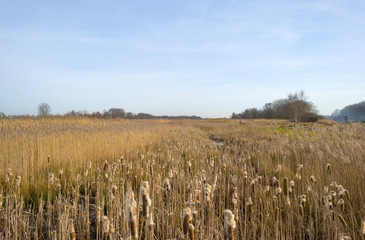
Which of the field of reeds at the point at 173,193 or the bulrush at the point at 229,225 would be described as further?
the field of reeds at the point at 173,193

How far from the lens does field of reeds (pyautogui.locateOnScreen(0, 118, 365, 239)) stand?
7.09ft

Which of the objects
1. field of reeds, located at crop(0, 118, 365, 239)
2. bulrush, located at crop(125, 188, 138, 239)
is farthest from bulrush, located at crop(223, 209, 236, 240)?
bulrush, located at crop(125, 188, 138, 239)

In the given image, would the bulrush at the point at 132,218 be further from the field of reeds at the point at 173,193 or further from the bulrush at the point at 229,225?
the bulrush at the point at 229,225

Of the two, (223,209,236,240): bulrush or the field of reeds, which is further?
the field of reeds

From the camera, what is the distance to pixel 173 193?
10.2 ft

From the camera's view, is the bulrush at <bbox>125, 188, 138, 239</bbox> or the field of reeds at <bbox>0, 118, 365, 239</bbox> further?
the field of reeds at <bbox>0, 118, 365, 239</bbox>

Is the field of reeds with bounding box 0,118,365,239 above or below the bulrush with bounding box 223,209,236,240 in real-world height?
below

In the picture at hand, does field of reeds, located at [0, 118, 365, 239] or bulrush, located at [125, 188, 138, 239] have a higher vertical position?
bulrush, located at [125, 188, 138, 239]

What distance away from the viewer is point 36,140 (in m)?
6.90

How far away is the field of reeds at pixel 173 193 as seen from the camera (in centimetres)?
216

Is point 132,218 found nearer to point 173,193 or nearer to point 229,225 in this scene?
point 229,225

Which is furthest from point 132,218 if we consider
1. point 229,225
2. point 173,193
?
point 173,193

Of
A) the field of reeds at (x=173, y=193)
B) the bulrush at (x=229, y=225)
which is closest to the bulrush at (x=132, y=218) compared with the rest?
the field of reeds at (x=173, y=193)

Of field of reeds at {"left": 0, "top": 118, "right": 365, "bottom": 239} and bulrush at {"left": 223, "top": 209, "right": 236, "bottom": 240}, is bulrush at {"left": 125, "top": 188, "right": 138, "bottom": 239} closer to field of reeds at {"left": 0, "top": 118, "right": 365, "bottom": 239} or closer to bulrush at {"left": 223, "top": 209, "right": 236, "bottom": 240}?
field of reeds at {"left": 0, "top": 118, "right": 365, "bottom": 239}
